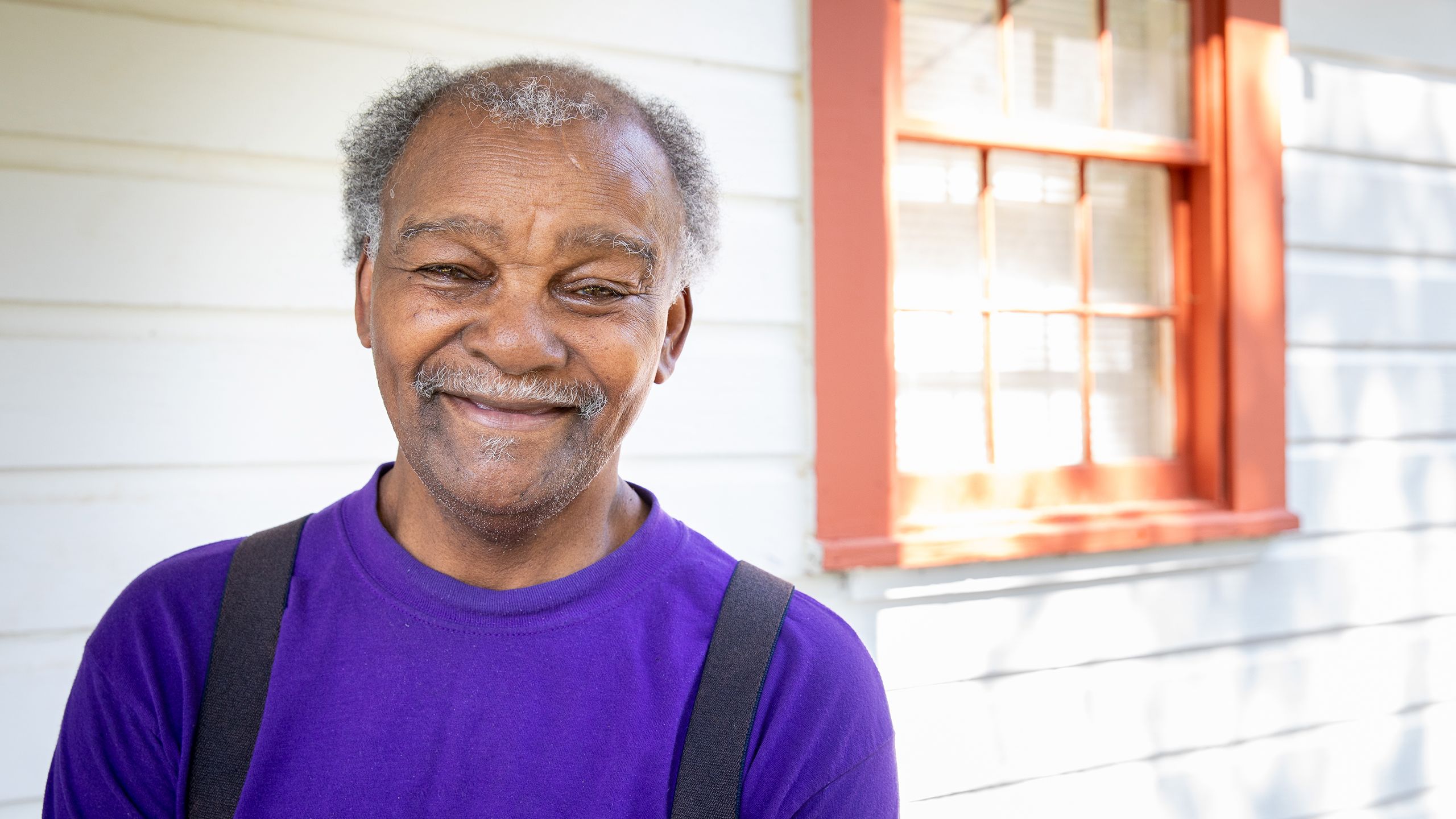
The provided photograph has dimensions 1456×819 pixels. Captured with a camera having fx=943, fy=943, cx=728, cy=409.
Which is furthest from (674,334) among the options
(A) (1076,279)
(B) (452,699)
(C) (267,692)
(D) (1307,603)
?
(D) (1307,603)

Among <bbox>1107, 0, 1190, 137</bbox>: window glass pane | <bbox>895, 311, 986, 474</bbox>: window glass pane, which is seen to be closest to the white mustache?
<bbox>895, 311, 986, 474</bbox>: window glass pane

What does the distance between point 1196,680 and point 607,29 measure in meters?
2.29

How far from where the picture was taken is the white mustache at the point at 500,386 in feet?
3.54

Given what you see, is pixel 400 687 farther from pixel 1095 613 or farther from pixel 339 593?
pixel 1095 613

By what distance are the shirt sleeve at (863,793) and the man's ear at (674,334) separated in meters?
0.56

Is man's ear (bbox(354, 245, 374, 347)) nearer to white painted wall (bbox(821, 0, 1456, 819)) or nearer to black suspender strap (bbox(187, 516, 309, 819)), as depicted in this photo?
black suspender strap (bbox(187, 516, 309, 819))

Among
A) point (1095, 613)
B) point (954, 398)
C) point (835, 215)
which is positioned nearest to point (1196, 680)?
point (1095, 613)

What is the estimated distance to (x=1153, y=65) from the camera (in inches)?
107

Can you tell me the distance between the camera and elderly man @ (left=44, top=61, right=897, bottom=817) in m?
1.04

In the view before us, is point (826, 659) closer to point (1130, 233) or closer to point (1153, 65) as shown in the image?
point (1130, 233)

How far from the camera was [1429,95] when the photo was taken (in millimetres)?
2943

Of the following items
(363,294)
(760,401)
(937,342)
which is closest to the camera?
(363,294)

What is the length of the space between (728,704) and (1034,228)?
6.29 feet

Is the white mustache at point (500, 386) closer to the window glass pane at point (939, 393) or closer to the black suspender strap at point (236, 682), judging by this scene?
the black suspender strap at point (236, 682)
